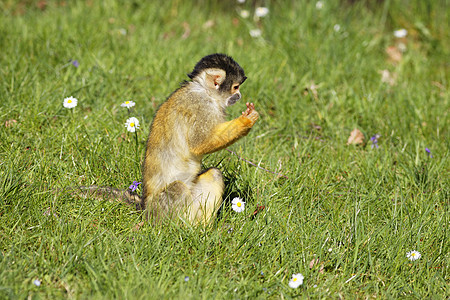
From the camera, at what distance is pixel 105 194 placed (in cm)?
376

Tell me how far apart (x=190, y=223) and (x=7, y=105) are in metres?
2.26

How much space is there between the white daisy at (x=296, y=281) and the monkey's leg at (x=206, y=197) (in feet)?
2.45

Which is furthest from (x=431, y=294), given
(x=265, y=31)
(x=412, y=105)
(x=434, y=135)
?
(x=265, y=31)

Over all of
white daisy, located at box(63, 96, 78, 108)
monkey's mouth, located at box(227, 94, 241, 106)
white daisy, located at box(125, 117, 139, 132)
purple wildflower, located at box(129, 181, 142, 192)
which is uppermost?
monkey's mouth, located at box(227, 94, 241, 106)

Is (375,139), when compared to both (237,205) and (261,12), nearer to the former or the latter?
(237,205)

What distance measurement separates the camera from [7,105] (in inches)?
186

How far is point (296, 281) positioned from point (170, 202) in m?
1.03

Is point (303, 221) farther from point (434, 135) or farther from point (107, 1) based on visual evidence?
point (107, 1)

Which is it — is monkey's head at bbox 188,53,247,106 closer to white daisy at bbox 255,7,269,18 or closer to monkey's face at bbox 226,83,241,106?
monkey's face at bbox 226,83,241,106

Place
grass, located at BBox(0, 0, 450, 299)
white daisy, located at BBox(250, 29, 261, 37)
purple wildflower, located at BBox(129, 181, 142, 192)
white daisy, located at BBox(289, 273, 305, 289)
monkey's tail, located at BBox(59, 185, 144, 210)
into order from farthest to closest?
1. white daisy, located at BBox(250, 29, 261, 37)
2. purple wildflower, located at BBox(129, 181, 142, 192)
3. monkey's tail, located at BBox(59, 185, 144, 210)
4. grass, located at BBox(0, 0, 450, 299)
5. white daisy, located at BBox(289, 273, 305, 289)

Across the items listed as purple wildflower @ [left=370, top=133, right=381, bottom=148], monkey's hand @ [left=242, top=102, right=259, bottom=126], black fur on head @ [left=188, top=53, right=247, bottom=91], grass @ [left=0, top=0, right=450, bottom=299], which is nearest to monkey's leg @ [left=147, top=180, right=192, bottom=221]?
grass @ [left=0, top=0, right=450, bottom=299]

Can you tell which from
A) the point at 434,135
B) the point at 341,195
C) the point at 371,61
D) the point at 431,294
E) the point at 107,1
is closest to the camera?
the point at 431,294

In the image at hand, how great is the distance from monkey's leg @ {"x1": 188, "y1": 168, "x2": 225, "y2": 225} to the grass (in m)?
0.11

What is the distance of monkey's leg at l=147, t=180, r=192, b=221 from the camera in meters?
3.58
